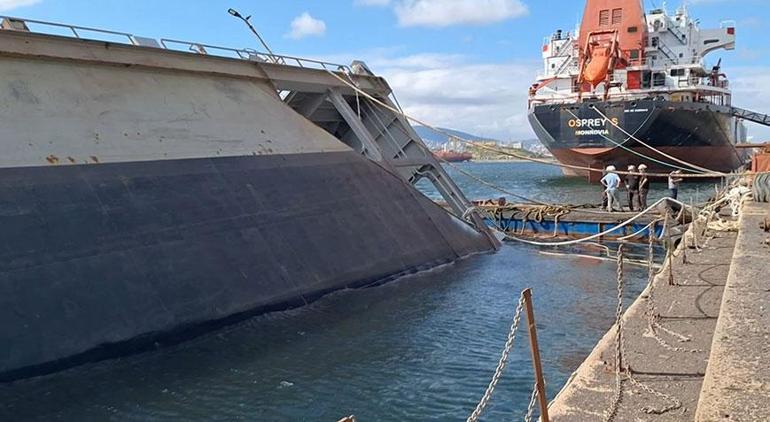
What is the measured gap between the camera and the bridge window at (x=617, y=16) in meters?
50.3

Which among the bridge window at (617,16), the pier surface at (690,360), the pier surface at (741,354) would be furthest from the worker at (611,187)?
the bridge window at (617,16)

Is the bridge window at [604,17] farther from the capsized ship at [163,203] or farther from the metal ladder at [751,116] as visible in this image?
the capsized ship at [163,203]

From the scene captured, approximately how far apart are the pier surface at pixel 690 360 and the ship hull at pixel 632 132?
3346 centimetres

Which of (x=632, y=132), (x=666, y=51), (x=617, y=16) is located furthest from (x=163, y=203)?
(x=666, y=51)

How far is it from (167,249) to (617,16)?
47.5m

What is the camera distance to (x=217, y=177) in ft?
41.9

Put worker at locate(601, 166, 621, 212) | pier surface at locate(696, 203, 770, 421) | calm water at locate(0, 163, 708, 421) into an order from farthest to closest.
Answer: worker at locate(601, 166, 621, 212), calm water at locate(0, 163, 708, 421), pier surface at locate(696, 203, 770, 421)

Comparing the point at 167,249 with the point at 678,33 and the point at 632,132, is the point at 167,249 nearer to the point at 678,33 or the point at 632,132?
the point at 632,132

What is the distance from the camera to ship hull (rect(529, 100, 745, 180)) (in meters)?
43.4

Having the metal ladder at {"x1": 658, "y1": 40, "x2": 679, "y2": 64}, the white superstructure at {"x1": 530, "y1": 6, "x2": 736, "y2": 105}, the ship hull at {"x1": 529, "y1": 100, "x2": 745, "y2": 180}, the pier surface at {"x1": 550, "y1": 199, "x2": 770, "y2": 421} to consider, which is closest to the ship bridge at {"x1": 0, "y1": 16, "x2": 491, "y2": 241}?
the pier surface at {"x1": 550, "y1": 199, "x2": 770, "y2": 421}

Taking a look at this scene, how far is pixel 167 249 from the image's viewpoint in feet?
35.0

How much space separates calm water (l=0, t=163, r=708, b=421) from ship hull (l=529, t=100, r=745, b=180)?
101ft

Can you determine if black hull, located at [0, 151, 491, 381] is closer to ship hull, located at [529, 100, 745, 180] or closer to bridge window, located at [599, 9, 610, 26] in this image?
ship hull, located at [529, 100, 745, 180]

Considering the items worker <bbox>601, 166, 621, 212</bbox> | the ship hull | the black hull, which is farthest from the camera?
the ship hull
